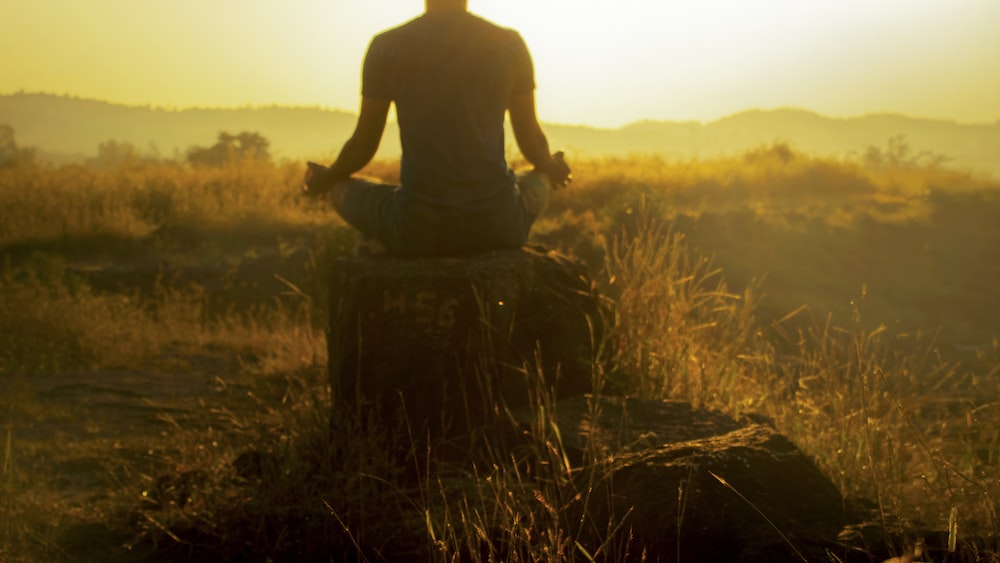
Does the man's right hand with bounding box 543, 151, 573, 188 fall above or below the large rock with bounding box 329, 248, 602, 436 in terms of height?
above

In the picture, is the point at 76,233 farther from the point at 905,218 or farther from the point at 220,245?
the point at 905,218

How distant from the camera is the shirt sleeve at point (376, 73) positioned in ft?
14.5

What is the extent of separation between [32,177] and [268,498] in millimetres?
12190

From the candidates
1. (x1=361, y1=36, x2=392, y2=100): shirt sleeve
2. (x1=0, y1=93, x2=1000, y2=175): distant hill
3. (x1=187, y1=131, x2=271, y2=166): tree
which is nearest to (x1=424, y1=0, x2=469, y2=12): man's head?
(x1=361, y1=36, x2=392, y2=100): shirt sleeve

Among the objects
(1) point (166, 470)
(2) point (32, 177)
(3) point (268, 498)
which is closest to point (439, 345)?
(3) point (268, 498)

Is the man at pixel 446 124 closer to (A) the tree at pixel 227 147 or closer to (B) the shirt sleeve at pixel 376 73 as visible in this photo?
(B) the shirt sleeve at pixel 376 73

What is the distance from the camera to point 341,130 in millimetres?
76250

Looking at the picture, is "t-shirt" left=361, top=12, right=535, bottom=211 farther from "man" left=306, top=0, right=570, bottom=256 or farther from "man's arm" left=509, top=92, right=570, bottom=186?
"man's arm" left=509, top=92, right=570, bottom=186

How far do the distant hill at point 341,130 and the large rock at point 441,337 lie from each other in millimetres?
45099

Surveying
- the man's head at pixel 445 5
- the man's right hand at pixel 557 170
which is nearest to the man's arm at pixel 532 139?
the man's right hand at pixel 557 170

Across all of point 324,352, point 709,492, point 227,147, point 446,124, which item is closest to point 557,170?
point 446,124

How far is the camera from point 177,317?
874 centimetres

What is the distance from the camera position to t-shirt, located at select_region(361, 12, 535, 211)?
173 inches

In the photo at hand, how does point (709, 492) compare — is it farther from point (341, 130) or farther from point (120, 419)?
point (341, 130)
